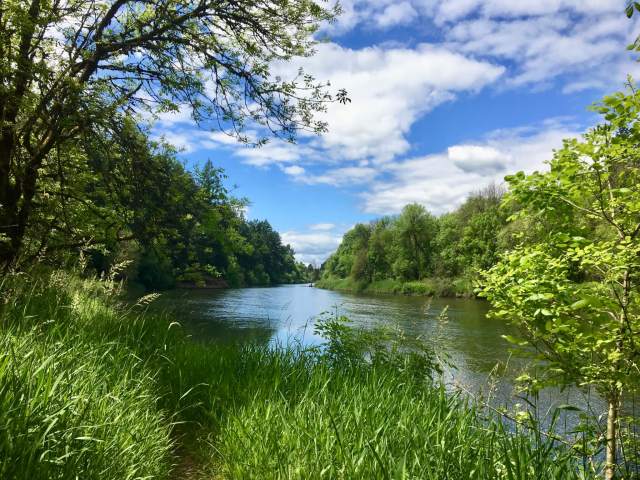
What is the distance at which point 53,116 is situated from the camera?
16.8 feet

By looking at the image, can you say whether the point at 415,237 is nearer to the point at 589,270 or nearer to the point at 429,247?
the point at 429,247

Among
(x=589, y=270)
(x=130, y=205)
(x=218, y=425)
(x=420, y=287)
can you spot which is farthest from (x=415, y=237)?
(x=218, y=425)

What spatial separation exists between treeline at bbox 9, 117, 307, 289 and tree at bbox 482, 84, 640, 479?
4.33 m

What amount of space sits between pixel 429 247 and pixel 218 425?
196 ft

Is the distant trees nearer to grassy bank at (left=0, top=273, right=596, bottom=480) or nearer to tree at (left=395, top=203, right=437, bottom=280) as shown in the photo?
tree at (left=395, top=203, right=437, bottom=280)

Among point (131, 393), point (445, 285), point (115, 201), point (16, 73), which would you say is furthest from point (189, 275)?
point (445, 285)

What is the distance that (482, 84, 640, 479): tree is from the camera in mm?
3293

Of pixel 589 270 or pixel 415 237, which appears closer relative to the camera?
pixel 589 270

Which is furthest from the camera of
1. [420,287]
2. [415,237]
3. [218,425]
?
[415,237]

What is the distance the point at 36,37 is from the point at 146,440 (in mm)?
5523

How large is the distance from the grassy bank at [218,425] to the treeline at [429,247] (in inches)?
1269

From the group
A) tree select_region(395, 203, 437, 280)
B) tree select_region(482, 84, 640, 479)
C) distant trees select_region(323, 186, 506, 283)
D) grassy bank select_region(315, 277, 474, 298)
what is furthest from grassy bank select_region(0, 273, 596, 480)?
tree select_region(395, 203, 437, 280)

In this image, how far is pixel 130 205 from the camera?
6.05 metres

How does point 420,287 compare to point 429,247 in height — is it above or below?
below
